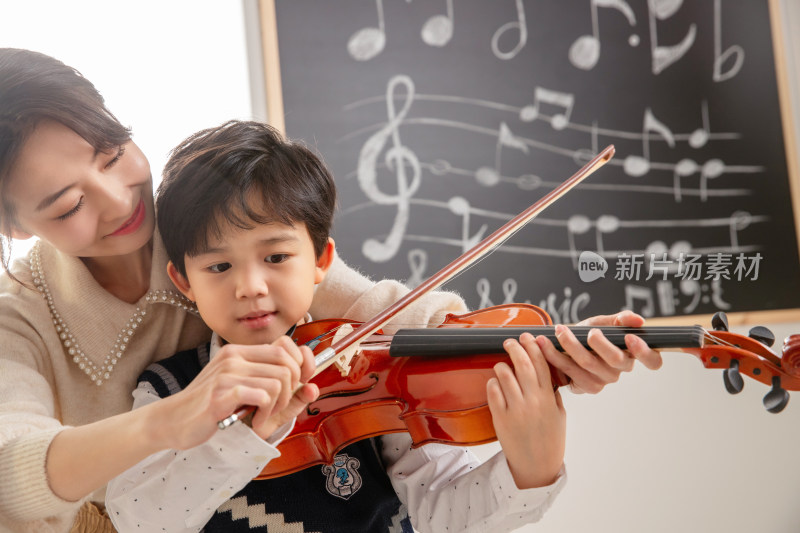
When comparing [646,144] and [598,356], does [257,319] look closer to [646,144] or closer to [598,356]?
[598,356]

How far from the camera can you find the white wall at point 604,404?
1355mm

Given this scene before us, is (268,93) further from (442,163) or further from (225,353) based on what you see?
(225,353)

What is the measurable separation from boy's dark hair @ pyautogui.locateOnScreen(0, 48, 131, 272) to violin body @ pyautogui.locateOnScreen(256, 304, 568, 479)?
1.13ft

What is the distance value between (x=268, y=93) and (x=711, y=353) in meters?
1.05

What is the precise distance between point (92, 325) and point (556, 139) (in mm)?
1052

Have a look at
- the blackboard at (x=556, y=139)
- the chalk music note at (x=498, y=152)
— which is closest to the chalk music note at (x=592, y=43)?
the blackboard at (x=556, y=139)

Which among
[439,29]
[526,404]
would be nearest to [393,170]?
[439,29]

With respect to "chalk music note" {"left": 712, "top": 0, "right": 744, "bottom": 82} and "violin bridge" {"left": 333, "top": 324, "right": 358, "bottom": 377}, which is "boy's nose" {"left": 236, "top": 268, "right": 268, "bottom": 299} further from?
"chalk music note" {"left": 712, "top": 0, "right": 744, "bottom": 82}

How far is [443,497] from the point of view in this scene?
2.68ft

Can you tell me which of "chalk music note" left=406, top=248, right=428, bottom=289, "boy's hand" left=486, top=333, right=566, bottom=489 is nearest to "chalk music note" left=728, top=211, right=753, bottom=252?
"chalk music note" left=406, top=248, right=428, bottom=289

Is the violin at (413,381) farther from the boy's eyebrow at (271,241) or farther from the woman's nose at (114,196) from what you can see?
the woman's nose at (114,196)

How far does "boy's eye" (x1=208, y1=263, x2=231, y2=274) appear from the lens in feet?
2.54

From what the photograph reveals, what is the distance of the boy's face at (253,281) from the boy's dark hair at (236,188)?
2 cm

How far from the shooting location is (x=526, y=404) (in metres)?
0.70
